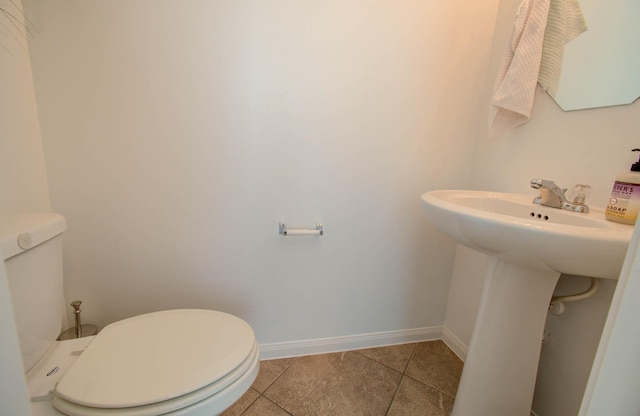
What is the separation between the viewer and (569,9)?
2.95 feet

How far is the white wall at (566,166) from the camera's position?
2.59 feet

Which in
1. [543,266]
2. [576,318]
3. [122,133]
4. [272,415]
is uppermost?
[122,133]

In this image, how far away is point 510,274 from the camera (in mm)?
792

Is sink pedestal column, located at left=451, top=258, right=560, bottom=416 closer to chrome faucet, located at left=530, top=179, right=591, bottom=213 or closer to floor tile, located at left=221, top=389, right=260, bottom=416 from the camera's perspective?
chrome faucet, located at left=530, top=179, right=591, bottom=213

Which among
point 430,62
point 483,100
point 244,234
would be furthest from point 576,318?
point 244,234

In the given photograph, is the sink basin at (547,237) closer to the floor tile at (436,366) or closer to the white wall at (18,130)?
the floor tile at (436,366)

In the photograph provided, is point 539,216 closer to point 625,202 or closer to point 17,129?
point 625,202

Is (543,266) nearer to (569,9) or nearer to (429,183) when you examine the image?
(429,183)

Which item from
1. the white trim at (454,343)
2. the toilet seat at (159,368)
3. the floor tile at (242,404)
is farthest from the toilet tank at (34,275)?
the white trim at (454,343)

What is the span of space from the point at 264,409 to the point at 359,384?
411mm

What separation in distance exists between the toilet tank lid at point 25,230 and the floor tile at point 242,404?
854 mm

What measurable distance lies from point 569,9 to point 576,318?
1019 mm

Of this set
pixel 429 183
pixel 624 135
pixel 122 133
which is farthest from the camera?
pixel 429 183

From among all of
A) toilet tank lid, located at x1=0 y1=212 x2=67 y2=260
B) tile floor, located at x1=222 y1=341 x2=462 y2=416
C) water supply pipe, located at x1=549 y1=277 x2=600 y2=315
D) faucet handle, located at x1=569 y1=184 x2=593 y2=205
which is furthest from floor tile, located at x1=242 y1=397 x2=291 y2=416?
faucet handle, located at x1=569 y1=184 x2=593 y2=205
